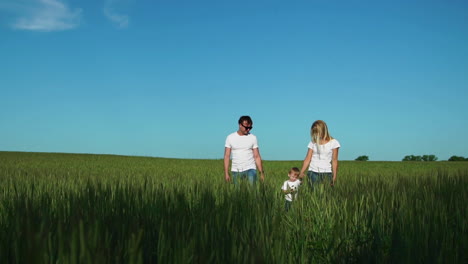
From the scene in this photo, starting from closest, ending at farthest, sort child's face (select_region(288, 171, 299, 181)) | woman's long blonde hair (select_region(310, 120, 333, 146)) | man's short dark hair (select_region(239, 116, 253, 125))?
woman's long blonde hair (select_region(310, 120, 333, 146)) < child's face (select_region(288, 171, 299, 181)) < man's short dark hair (select_region(239, 116, 253, 125))

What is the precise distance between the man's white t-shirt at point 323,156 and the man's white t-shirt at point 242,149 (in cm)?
138

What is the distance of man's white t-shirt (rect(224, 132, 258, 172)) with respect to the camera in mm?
8391

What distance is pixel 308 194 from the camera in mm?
6074

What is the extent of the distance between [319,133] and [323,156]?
47 centimetres

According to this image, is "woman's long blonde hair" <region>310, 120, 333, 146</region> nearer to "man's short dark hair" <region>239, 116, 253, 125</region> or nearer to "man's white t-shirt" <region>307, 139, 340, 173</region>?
"man's white t-shirt" <region>307, 139, 340, 173</region>

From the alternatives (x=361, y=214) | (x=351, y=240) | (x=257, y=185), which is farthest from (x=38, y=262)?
(x=257, y=185)

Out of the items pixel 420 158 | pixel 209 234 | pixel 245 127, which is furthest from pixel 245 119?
pixel 420 158

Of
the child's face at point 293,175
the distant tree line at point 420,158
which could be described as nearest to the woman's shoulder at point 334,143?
the child's face at point 293,175

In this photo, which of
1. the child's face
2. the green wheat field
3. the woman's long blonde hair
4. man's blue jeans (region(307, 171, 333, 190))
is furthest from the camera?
the child's face

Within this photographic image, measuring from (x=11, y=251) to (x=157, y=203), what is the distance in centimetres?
181

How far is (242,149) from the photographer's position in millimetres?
8398

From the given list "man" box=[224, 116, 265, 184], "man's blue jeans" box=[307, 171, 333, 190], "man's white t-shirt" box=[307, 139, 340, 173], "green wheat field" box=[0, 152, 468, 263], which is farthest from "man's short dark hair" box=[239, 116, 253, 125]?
"green wheat field" box=[0, 152, 468, 263]

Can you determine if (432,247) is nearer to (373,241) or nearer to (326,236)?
(373,241)

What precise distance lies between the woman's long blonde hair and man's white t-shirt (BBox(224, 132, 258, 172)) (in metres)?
1.35
